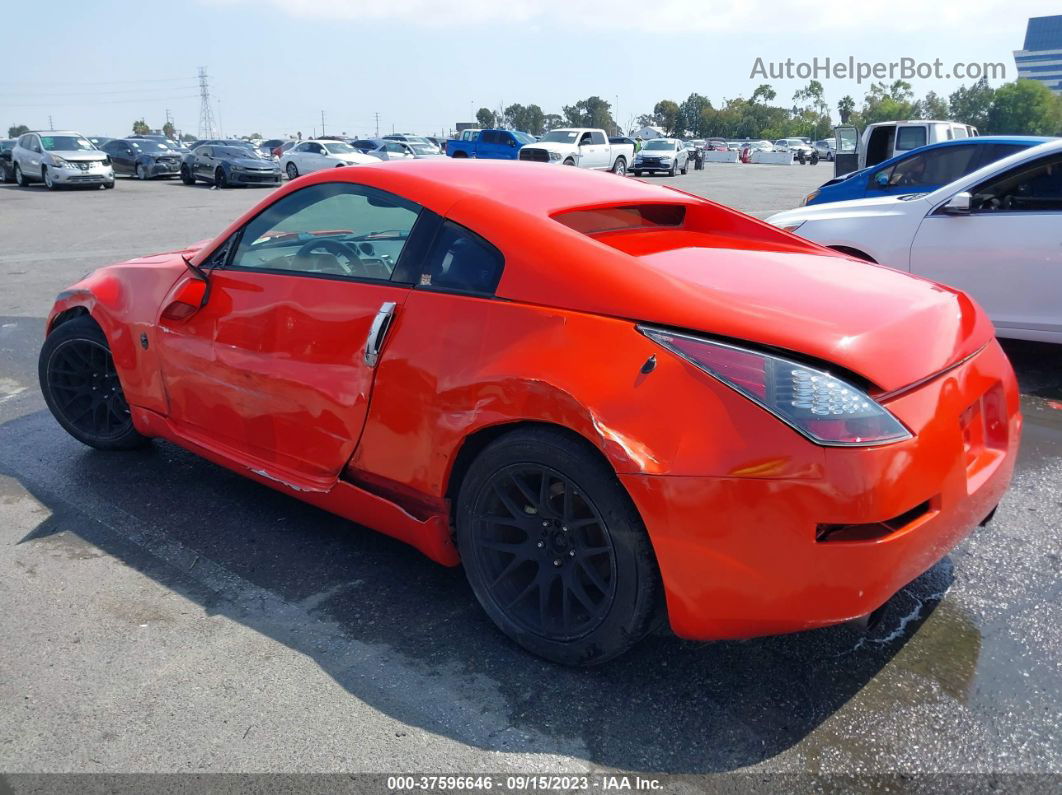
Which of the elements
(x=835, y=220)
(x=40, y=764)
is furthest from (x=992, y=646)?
(x=835, y=220)

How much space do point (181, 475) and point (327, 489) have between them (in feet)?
4.73

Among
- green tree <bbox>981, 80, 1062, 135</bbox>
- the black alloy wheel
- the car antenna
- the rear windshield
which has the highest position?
green tree <bbox>981, 80, 1062, 135</bbox>

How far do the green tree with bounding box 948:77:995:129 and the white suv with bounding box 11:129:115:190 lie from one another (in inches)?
3590

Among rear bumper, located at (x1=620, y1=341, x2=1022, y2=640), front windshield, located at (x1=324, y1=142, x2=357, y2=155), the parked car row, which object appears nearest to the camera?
rear bumper, located at (x1=620, y1=341, x2=1022, y2=640)

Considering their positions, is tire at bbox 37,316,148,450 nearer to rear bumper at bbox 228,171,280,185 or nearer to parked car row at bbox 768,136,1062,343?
parked car row at bbox 768,136,1062,343

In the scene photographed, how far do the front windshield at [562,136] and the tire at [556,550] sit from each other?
3063 cm

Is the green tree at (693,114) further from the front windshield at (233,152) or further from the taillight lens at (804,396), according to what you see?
the taillight lens at (804,396)

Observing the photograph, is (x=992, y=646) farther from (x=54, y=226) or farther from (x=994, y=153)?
(x=54, y=226)

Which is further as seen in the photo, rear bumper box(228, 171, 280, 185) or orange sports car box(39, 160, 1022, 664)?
rear bumper box(228, 171, 280, 185)

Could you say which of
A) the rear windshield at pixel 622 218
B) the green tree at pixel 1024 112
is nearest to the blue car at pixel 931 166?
the rear windshield at pixel 622 218

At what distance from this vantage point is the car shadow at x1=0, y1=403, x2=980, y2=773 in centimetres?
248

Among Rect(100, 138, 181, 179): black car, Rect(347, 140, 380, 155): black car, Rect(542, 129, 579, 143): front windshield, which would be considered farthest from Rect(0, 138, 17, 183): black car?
Rect(542, 129, 579, 143): front windshield

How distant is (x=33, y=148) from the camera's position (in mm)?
27812

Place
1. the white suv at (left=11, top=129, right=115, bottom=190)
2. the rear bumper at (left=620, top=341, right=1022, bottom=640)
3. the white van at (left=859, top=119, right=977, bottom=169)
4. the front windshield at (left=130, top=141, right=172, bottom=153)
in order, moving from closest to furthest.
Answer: the rear bumper at (left=620, top=341, right=1022, bottom=640)
the white van at (left=859, top=119, right=977, bottom=169)
the white suv at (left=11, top=129, right=115, bottom=190)
the front windshield at (left=130, top=141, right=172, bottom=153)
